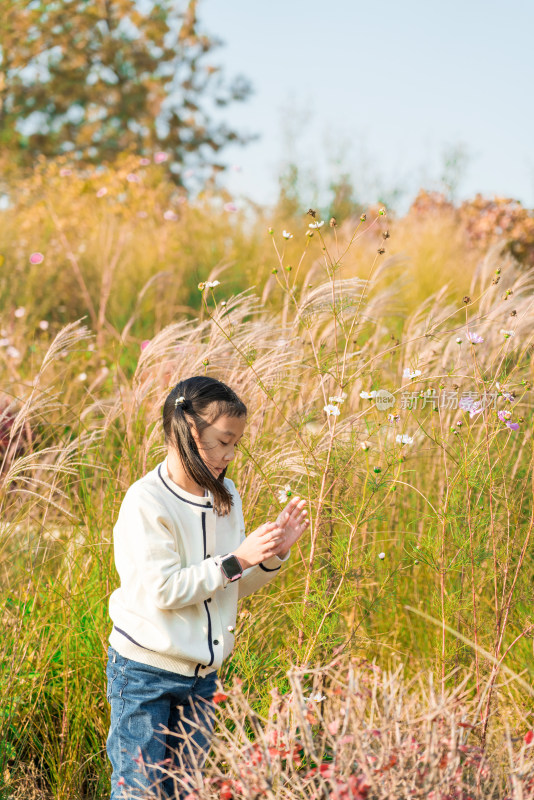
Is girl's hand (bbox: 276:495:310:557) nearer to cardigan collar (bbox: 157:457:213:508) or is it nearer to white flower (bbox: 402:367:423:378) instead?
cardigan collar (bbox: 157:457:213:508)

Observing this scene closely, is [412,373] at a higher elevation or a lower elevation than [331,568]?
higher

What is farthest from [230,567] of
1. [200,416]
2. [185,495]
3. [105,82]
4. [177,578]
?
[105,82]

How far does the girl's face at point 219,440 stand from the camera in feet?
6.91

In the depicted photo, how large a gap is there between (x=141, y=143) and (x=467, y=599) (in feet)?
65.1

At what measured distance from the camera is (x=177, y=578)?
6.68 ft

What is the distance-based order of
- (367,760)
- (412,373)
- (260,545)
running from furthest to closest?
(412,373) → (260,545) → (367,760)

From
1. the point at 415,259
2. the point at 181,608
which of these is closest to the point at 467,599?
the point at 181,608

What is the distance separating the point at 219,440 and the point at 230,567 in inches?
12.9

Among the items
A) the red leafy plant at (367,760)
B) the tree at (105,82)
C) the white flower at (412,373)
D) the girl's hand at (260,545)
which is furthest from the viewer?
the tree at (105,82)

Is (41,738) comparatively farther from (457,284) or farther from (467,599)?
(457,284)

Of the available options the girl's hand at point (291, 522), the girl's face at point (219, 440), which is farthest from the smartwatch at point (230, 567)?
the girl's face at point (219, 440)

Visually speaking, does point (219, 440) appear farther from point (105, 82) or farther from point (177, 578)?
point (105, 82)

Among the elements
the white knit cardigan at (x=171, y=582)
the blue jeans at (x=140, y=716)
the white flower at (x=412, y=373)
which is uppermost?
the white flower at (x=412, y=373)

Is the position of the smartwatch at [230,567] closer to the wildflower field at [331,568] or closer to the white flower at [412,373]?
the wildflower field at [331,568]
